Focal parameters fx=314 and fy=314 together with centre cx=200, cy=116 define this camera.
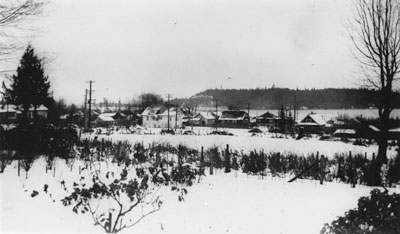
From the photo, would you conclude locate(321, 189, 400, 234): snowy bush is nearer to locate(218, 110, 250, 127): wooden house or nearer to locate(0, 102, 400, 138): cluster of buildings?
locate(0, 102, 400, 138): cluster of buildings

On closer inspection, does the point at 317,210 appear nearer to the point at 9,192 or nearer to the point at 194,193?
the point at 194,193

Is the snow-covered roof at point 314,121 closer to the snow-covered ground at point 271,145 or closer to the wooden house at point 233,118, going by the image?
the wooden house at point 233,118

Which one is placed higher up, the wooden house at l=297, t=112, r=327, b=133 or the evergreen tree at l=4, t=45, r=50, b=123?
the evergreen tree at l=4, t=45, r=50, b=123

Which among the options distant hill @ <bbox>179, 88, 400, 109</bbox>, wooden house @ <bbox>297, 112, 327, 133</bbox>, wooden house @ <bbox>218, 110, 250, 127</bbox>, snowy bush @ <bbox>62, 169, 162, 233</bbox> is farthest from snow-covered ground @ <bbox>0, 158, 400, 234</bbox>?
distant hill @ <bbox>179, 88, 400, 109</bbox>

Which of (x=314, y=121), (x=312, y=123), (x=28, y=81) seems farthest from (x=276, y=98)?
(x=28, y=81)

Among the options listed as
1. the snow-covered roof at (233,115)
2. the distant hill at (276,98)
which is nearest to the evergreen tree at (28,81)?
the snow-covered roof at (233,115)

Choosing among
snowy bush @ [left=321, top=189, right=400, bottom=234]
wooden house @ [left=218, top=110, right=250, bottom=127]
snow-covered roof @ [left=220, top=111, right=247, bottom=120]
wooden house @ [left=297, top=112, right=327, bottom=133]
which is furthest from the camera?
snow-covered roof @ [left=220, top=111, right=247, bottom=120]
